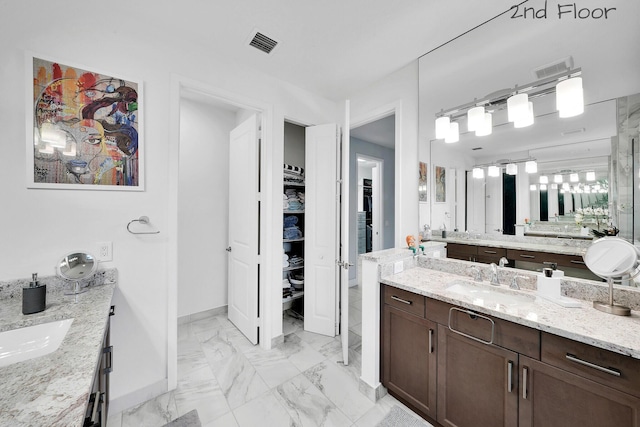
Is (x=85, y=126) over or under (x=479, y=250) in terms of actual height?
over

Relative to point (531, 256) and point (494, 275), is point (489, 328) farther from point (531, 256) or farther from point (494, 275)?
point (531, 256)

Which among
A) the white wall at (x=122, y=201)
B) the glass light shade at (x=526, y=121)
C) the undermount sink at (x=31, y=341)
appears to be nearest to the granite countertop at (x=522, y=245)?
the glass light shade at (x=526, y=121)

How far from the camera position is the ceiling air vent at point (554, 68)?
→ 144 centimetres

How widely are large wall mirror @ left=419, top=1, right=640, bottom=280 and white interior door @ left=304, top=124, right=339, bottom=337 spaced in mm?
871

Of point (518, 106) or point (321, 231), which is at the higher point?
point (518, 106)

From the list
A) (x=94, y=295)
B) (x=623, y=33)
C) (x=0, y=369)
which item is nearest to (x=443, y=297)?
(x=623, y=33)

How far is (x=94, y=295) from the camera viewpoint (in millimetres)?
1404

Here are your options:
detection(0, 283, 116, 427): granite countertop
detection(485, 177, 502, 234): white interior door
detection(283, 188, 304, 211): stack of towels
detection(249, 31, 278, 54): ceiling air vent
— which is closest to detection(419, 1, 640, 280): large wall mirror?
detection(485, 177, 502, 234): white interior door

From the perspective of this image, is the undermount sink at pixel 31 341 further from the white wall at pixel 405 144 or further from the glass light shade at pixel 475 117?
the glass light shade at pixel 475 117

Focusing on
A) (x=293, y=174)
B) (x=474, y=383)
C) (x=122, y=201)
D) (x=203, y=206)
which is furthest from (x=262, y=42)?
(x=474, y=383)

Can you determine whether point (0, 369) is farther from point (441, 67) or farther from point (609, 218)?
point (441, 67)

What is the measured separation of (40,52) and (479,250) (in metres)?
3.05

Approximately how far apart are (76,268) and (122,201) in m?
0.46

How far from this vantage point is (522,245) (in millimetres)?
1684
